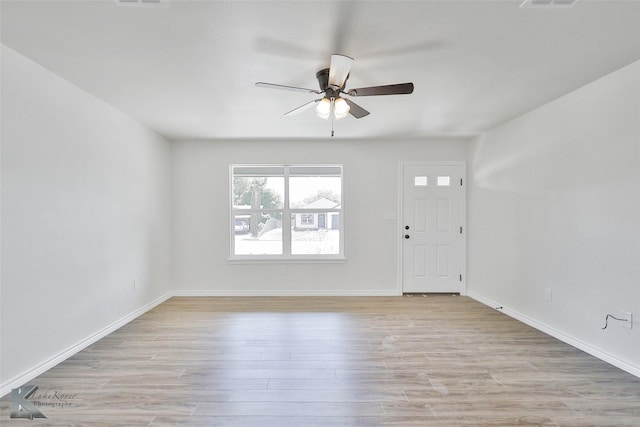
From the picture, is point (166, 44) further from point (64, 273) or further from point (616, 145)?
point (616, 145)

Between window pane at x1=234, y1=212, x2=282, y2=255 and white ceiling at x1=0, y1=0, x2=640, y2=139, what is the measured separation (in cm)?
187

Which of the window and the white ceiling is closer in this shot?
the white ceiling

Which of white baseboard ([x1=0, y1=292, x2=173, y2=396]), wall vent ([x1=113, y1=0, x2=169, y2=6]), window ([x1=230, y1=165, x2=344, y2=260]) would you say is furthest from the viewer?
window ([x1=230, y1=165, x2=344, y2=260])

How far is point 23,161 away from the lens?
6.74 ft

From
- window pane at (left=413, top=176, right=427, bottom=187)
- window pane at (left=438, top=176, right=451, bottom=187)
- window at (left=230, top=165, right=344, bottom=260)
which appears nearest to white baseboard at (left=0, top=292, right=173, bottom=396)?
window at (left=230, top=165, right=344, bottom=260)

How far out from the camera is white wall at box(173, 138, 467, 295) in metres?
4.31

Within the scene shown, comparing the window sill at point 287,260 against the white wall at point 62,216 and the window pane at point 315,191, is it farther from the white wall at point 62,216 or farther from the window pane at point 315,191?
the white wall at point 62,216

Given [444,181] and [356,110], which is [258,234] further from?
[444,181]

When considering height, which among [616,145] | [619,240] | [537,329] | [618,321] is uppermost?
[616,145]

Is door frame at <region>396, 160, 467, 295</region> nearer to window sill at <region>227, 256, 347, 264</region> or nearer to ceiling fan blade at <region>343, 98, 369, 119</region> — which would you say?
window sill at <region>227, 256, 347, 264</region>

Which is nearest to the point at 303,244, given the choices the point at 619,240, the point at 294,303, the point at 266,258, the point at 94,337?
the point at 266,258

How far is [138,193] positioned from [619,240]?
4766 millimetres

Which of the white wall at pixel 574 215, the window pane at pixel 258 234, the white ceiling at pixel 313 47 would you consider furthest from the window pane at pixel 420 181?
the window pane at pixel 258 234

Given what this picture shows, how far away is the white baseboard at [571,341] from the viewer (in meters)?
2.24
